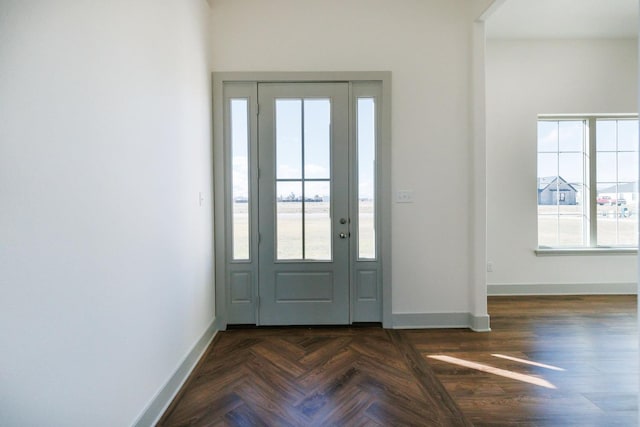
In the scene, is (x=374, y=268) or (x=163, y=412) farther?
(x=374, y=268)

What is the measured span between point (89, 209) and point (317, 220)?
6.62 ft

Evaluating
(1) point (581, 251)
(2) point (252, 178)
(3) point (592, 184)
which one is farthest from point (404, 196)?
(3) point (592, 184)

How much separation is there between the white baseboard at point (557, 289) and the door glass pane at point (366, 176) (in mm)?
2048

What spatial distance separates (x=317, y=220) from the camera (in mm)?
3025

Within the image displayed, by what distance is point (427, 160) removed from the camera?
2.98 m

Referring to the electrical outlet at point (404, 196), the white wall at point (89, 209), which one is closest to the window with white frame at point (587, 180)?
the electrical outlet at point (404, 196)

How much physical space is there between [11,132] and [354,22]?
2.89 metres

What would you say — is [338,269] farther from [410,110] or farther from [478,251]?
[410,110]

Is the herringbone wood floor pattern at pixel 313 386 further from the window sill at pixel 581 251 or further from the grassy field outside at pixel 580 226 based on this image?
the grassy field outside at pixel 580 226

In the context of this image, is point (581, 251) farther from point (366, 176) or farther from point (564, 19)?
point (366, 176)

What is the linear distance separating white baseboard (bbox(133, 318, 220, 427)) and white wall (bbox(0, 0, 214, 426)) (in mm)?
56

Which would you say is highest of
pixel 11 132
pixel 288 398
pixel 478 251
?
pixel 11 132

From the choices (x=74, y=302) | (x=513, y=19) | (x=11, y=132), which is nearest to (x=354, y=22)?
(x=513, y=19)

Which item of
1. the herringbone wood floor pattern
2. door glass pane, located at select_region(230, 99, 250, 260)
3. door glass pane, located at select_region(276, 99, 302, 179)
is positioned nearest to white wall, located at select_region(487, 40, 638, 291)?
the herringbone wood floor pattern
